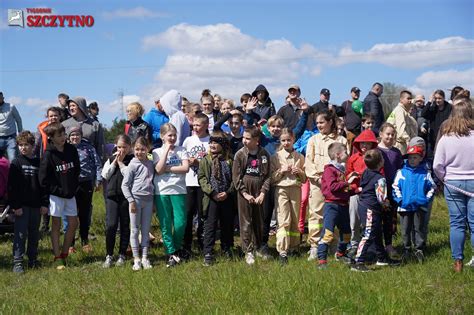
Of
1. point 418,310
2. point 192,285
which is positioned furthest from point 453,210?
point 192,285

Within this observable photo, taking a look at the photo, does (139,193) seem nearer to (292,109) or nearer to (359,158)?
(359,158)

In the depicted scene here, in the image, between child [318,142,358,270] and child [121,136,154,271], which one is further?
child [121,136,154,271]

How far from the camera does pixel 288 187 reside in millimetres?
8547

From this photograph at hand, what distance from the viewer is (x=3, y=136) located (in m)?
12.0

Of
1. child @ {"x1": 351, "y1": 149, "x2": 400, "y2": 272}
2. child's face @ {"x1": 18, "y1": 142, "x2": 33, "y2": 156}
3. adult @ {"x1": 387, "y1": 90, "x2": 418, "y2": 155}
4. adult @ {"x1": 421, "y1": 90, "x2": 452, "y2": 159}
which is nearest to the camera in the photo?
child @ {"x1": 351, "y1": 149, "x2": 400, "y2": 272}

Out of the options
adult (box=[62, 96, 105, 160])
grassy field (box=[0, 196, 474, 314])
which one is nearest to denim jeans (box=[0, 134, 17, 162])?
adult (box=[62, 96, 105, 160])

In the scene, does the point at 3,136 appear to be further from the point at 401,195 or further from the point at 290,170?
the point at 401,195

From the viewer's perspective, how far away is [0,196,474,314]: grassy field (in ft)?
19.1

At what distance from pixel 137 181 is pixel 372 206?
3199mm

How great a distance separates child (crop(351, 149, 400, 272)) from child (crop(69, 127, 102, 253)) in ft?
14.2

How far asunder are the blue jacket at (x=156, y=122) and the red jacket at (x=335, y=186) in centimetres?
305

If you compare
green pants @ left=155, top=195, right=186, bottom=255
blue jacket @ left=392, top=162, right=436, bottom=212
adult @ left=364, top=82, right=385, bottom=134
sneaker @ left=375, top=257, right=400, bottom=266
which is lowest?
sneaker @ left=375, top=257, right=400, bottom=266

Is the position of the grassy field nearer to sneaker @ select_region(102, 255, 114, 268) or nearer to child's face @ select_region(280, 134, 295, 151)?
sneaker @ select_region(102, 255, 114, 268)

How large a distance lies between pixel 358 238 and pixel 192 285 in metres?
2.78
